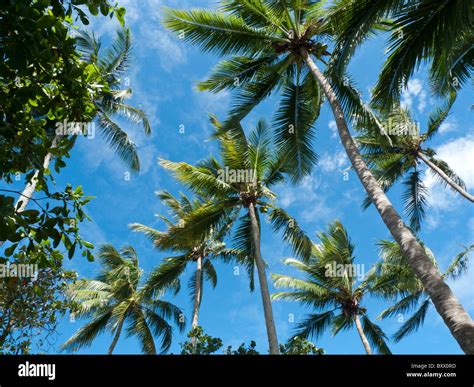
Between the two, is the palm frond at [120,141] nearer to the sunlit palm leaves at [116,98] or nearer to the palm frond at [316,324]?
the sunlit palm leaves at [116,98]

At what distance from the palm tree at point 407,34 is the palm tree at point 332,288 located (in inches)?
426

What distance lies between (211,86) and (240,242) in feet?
20.2

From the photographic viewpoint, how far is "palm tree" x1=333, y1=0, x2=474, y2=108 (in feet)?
22.5

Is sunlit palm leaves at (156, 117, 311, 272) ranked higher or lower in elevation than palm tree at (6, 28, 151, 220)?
lower

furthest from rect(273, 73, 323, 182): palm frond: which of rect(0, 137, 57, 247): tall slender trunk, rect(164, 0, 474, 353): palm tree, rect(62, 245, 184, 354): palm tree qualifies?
rect(62, 245, 184, 354): palm tree

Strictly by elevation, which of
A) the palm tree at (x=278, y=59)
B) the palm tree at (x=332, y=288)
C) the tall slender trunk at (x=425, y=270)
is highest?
the palm tree at (x=278, y=59)

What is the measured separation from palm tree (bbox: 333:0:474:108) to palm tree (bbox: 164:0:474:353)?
1229mm

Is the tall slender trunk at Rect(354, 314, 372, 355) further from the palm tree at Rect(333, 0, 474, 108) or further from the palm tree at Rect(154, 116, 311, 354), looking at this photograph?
the palm tree at Rect(333, 0, 474, 108)

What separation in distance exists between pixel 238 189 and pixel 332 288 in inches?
320

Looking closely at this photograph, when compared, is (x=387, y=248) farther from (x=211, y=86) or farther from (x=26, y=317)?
(x=26, y=317)

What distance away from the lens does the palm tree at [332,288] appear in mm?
18547

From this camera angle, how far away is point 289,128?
40.6ft

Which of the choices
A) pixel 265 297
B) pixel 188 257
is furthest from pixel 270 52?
pixel 188 257

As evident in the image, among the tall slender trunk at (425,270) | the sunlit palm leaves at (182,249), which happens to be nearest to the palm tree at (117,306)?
the sunlit palm leaves at (182,249)
